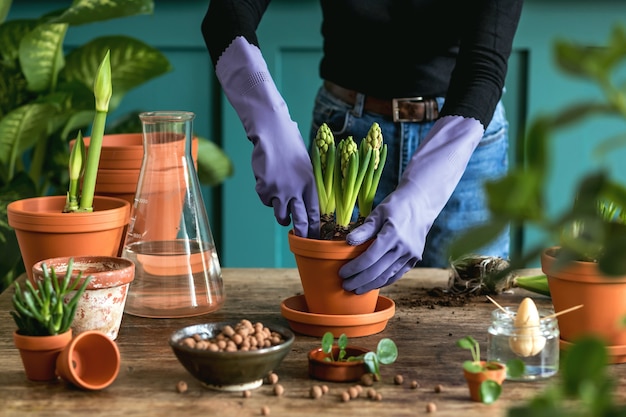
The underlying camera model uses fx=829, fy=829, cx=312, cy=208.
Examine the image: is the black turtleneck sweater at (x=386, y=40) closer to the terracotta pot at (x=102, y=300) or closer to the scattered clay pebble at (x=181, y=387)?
the terracotta pot at (x=102, y=300)

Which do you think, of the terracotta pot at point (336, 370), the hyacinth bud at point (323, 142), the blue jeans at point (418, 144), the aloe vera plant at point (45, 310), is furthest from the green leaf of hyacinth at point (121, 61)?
the terracotta pot at point (336, 370)

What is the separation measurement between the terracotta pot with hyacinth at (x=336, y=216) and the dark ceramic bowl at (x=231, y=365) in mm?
203

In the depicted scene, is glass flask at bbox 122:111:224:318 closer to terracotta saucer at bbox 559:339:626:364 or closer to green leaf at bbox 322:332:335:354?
green leaf at bbox 322:332:335:354

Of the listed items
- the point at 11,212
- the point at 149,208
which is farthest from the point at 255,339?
the point at 11,212

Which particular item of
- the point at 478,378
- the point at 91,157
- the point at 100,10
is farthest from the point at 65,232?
the point at 100,10

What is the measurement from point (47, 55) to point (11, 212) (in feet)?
3.88

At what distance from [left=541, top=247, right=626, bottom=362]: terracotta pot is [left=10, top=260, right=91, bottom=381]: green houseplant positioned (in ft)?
1.86

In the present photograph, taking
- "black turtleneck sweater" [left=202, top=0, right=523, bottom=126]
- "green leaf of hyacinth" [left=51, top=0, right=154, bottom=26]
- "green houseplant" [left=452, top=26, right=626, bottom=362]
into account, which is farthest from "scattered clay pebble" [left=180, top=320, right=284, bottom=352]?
"green leaf of hyacinth" [left=51, top=0, right=154, bottom=26]

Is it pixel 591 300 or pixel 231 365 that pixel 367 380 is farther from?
pixel 591 300

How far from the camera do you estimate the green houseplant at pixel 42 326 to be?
0.92 meters

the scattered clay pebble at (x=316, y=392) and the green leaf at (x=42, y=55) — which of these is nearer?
the scattered clay pebble at (x=316, y=392)

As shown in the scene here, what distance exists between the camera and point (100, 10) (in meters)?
2.10

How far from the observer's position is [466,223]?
1.80 m

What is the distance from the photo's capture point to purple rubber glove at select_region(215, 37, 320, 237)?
49.5 inches
